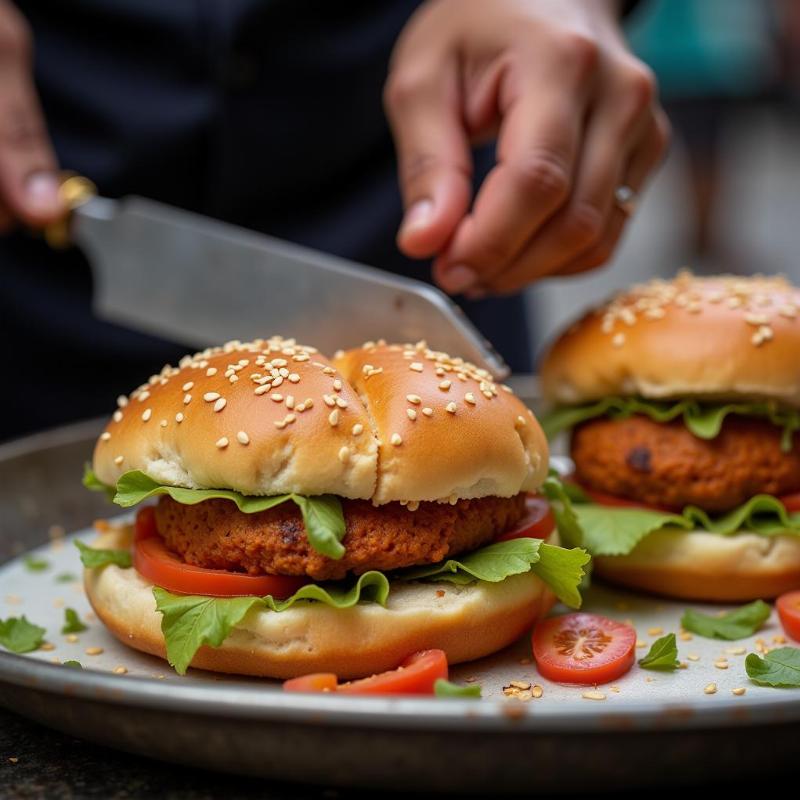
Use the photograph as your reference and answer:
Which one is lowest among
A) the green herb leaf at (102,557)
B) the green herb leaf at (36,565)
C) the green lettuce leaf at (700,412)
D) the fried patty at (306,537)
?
the green herb leaf at (36,565)

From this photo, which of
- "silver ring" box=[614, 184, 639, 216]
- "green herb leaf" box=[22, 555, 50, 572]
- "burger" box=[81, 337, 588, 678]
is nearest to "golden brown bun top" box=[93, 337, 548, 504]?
"burger" box=[81, 337, 588, 678]

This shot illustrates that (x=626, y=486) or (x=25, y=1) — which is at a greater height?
(x=25, y=1)

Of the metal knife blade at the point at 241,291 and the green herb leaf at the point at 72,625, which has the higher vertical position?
the metal knife blade at the point at 241,291

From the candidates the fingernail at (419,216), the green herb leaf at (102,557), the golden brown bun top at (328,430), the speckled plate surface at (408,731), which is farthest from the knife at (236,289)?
the speckled plate surface at (408,731)

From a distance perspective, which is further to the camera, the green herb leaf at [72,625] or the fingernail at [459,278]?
the fingernail at [459,278]

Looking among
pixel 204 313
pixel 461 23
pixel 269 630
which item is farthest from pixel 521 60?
pixel 269 630

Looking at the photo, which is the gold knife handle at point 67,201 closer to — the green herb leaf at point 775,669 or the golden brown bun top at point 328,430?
the golden brown bun top at point 328,430

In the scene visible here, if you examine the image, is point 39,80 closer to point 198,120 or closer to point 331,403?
point 198,120
